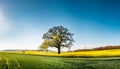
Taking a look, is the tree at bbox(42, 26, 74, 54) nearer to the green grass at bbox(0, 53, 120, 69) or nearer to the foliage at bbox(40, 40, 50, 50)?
the foliage at bbox(40, 40, 50, 50)

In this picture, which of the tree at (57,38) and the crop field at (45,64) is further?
the tree at (57,38)

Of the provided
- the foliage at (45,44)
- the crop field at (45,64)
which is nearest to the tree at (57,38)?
the foliage at (45,44)

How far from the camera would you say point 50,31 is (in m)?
→ 78.9

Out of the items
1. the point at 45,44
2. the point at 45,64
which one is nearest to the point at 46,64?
the point at 45,64

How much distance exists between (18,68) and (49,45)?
59007mm

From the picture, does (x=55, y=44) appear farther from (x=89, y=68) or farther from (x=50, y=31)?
(x=89, y=68)

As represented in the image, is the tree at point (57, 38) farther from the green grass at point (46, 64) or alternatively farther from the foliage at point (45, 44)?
the green grass at point (46, 64)

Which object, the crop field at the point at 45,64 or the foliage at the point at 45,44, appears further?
the foliage at the point at 45,44

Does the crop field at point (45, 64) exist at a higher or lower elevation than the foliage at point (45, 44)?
lower

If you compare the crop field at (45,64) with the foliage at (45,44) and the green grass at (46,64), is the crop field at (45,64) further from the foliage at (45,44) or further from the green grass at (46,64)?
the foliage at (45,44)

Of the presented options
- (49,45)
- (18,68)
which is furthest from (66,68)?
(49,45)

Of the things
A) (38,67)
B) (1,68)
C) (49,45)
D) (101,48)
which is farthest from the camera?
(101,48)

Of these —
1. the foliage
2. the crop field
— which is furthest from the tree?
the crop field

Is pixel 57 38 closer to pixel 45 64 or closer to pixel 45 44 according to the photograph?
pixel 45 44
